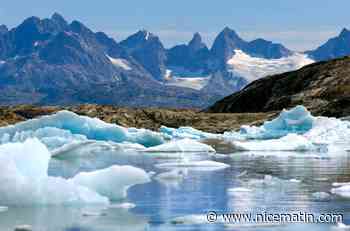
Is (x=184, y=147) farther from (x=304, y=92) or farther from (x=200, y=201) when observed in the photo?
(x=304, y=92)

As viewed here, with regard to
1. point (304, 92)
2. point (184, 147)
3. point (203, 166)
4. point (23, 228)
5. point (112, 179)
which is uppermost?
point (304, 92)

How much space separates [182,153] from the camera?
2184 inches

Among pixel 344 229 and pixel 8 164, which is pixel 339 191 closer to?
pixel 344 229

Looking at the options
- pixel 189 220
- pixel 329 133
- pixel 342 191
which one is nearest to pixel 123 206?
pixel 189 220

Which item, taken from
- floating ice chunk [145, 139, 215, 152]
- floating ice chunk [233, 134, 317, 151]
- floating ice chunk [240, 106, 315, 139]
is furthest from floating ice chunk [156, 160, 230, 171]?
floating ice chunk [240, 106, 315, 139]

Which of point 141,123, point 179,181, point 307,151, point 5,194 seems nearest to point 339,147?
point 307,151

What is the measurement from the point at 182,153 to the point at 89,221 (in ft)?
118

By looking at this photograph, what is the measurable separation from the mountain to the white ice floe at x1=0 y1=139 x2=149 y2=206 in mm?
105441

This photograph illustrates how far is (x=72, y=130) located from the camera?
6216 cm

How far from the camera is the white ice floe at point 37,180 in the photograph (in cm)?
2176

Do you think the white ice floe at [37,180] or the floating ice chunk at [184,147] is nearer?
the white ice floe at [37,180]

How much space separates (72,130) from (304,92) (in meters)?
107

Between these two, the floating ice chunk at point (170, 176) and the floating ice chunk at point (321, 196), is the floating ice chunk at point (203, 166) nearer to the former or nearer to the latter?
the floating ice chunk at point (170, 176)

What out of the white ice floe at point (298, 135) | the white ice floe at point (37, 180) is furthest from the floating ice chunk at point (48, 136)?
the white ice floe at point (37, 180)
